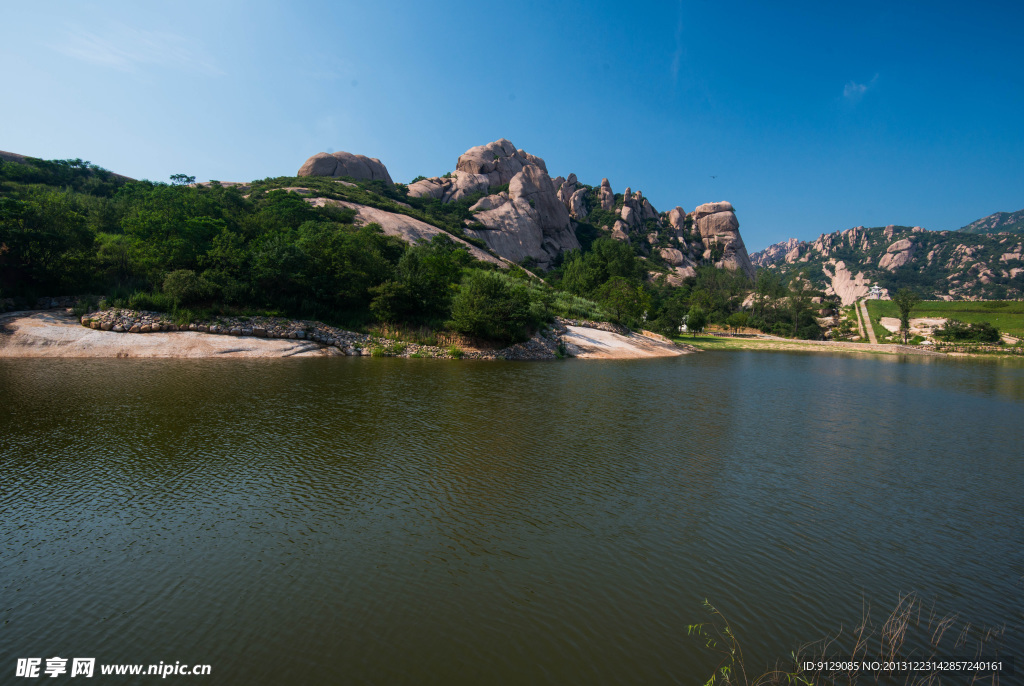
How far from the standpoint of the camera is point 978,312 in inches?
3762

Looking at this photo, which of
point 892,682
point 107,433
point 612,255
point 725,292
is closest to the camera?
point 892,682

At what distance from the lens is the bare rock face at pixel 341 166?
4407 inches

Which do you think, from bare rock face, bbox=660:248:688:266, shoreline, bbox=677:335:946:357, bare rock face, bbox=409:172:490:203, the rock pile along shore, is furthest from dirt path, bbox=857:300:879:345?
bare rock face, bbox=409:172:490:203

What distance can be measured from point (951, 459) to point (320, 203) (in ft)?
269

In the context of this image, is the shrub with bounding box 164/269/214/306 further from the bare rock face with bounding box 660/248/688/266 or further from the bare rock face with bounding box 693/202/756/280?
the bare rock face with bounding box 693/202/756/280

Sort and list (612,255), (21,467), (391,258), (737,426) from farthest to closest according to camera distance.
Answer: (612,255) → (391,258) → (737,426) → (21,467)

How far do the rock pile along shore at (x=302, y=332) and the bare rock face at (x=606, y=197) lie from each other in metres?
126

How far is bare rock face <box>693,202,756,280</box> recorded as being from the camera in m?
155

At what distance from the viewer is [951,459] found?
48.2 ft

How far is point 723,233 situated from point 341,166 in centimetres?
12464

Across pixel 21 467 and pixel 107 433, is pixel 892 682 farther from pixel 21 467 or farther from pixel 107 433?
pixel 107 433

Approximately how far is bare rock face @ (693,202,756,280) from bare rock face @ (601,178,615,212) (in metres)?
31.9

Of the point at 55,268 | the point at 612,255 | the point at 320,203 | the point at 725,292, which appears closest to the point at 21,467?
the point at 55,268

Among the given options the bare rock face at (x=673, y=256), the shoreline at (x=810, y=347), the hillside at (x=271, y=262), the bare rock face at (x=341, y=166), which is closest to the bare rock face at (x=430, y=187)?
the bare rock face at (x=341, y=166)
